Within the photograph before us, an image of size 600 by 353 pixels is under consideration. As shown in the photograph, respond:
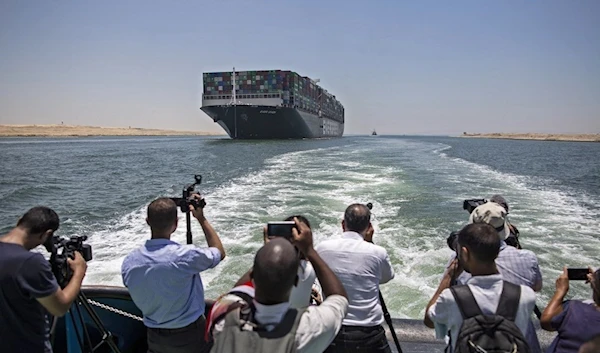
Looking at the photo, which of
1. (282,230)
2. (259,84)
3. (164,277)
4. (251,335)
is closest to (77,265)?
(164,277)

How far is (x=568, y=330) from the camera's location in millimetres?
2086

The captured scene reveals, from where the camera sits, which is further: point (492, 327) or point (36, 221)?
point (36, 221)

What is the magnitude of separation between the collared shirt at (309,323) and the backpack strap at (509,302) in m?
0.91

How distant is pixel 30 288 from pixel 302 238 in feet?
4.95

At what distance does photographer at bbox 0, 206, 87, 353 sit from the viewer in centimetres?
207

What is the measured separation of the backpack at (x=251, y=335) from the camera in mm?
1544

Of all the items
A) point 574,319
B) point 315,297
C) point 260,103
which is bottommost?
point 315,297

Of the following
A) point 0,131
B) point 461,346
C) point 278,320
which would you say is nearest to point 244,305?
point 278,320

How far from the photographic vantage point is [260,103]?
233 feet

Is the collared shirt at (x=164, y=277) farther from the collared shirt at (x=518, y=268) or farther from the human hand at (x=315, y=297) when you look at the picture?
the collared shirt at (x=518, y=268)

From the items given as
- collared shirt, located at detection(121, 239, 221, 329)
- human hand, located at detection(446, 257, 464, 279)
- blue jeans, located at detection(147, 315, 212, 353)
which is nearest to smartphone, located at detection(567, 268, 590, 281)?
human hand, located at detection(446, 257, 464, 279)

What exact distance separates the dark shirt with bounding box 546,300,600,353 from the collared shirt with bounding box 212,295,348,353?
1.33 m

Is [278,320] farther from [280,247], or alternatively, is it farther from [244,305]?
[280,247]

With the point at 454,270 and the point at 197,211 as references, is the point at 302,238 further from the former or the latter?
the point at 197,211
